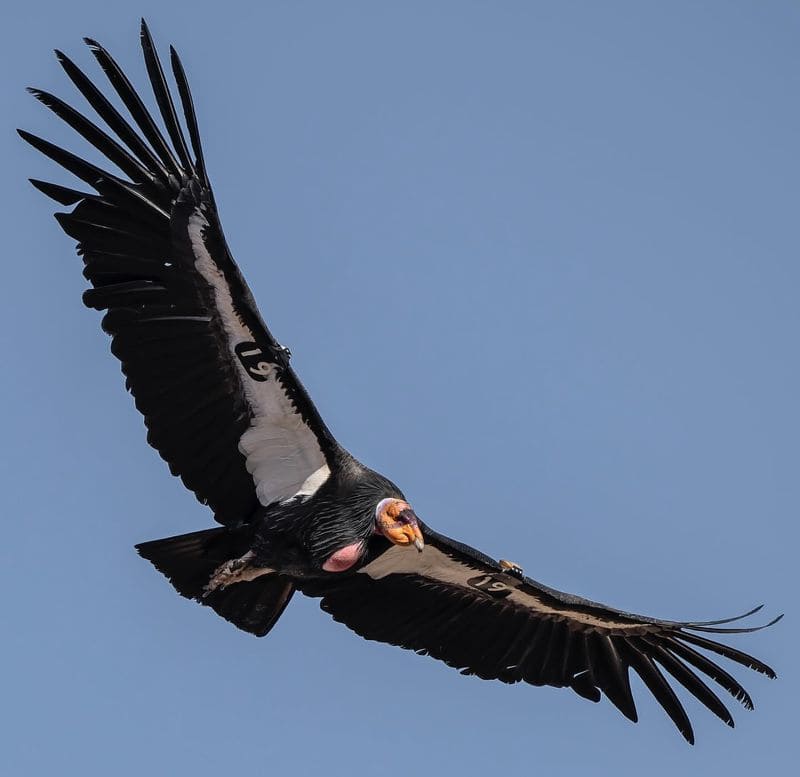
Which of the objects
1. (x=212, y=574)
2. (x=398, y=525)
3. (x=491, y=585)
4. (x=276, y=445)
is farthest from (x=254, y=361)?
(x=491, y=585)

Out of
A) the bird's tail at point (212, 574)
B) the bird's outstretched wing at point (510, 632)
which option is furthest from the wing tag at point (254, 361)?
the bird's outstretched wing at point (510, 632)

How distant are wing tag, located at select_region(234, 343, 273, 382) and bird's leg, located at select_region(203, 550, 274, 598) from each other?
174cm

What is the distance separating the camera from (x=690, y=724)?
755 inches

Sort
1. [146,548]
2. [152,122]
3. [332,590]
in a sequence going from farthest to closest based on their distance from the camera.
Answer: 1. [332,590]
2. [146,548]
3. [152,122]

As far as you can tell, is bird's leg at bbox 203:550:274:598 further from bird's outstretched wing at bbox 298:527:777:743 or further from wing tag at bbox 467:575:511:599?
wing tag at bbox 467:575:511:599

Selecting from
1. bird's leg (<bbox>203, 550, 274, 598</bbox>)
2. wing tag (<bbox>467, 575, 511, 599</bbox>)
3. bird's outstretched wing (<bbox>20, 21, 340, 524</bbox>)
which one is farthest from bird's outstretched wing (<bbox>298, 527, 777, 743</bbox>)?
bird's outstretched wing (<bbox>20, 21, 340, 524</bbox>)

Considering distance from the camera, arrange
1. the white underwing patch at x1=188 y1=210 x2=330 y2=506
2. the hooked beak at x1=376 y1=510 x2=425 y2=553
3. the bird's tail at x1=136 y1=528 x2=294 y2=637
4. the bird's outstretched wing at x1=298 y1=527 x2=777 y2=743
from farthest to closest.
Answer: the bird's outstretched wing at x1=298 y1=527 x2=777 y2=743
the bird's tail at x1=136 y1=528 x2=294 y2=637
the white underwing patch at x1=188 y1=210 x2=330 y2=506
the hooked beak at x1=376 y1=510 x2=425 y2=553

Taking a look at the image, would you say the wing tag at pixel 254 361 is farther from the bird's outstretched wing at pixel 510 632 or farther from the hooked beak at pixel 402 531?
the bird's outstretched wing at pixel 510 632

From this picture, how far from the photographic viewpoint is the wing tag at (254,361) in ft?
55.9

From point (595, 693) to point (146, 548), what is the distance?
504 cm

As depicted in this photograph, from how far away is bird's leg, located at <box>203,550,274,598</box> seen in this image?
1764 cm

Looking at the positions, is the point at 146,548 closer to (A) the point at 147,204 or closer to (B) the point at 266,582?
(B) the point at 266,582

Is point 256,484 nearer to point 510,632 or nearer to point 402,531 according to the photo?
point 402,531

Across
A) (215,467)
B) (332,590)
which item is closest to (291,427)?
(215,467)
